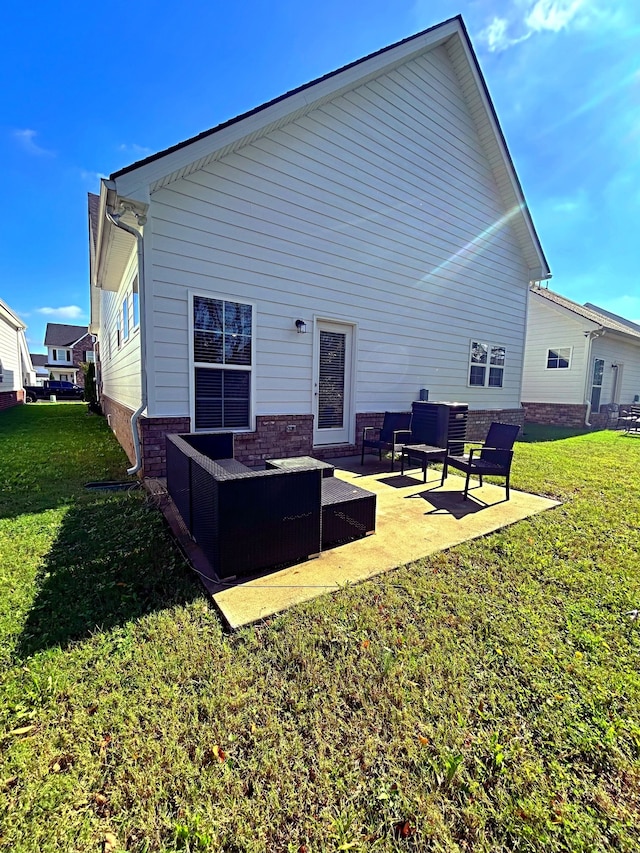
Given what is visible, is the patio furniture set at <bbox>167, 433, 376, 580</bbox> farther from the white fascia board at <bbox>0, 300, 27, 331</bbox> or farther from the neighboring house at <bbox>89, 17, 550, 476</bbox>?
the white fascia board at <bbox>0, 300, 27, 331</bbox>

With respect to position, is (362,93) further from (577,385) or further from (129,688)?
(577,385)

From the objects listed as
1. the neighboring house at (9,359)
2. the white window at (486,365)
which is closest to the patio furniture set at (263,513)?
the white window at (486,365)

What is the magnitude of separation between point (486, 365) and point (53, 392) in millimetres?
35485

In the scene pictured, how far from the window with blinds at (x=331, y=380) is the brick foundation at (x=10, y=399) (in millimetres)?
16948

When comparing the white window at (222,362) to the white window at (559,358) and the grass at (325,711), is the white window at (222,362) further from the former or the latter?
the white window at (559,358)

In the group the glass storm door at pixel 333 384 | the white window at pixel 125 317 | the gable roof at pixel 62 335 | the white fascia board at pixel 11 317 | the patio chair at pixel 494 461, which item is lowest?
the patio chair at pixel 494 461

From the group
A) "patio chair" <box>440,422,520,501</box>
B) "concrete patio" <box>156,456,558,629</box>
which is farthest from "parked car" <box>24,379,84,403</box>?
"patio chair" <box>440,422,520,501</box>

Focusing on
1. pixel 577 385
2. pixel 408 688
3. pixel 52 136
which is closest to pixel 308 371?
pixel 408 688

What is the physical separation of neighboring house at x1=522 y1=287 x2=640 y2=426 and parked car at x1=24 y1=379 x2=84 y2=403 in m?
34.3

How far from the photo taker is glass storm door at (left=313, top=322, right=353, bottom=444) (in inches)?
272

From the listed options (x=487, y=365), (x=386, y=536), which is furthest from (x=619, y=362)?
(x=386, y=536)

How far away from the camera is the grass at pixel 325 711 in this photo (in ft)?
4.32

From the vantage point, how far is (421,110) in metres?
7.71

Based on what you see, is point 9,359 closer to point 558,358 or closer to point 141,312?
point 141,312
